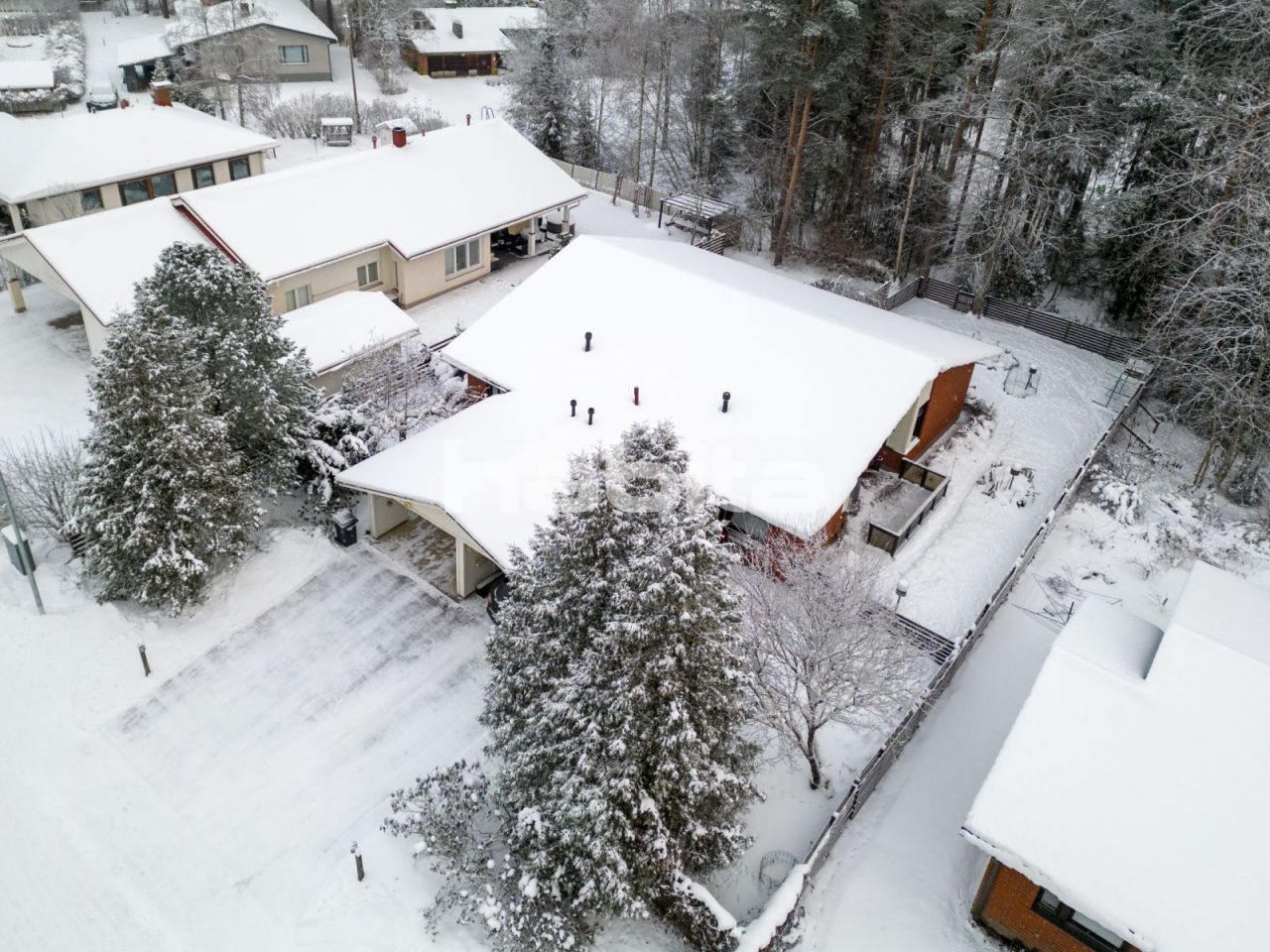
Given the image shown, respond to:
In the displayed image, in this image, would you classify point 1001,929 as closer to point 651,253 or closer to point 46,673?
point 46,673

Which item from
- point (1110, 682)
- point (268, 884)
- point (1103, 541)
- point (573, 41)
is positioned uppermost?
point (573, 41)

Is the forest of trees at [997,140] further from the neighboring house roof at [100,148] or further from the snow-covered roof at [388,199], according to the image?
the neighboring house roof at [100,148]

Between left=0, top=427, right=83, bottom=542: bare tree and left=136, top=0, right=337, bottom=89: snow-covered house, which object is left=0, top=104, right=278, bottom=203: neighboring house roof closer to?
left=0, top=427, right=83, bottom=542: bare tree

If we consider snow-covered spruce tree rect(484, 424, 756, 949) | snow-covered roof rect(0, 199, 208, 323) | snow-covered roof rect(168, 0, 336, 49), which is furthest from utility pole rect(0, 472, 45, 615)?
snow-covered roof rect(168, 0, 336, 49)

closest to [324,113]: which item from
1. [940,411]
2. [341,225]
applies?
[341,225]

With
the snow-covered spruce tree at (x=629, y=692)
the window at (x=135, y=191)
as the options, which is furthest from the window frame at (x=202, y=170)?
the snow-covered spruce tree at (x=629, y=692)

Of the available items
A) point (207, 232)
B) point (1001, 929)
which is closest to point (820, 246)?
point (207, 232)
